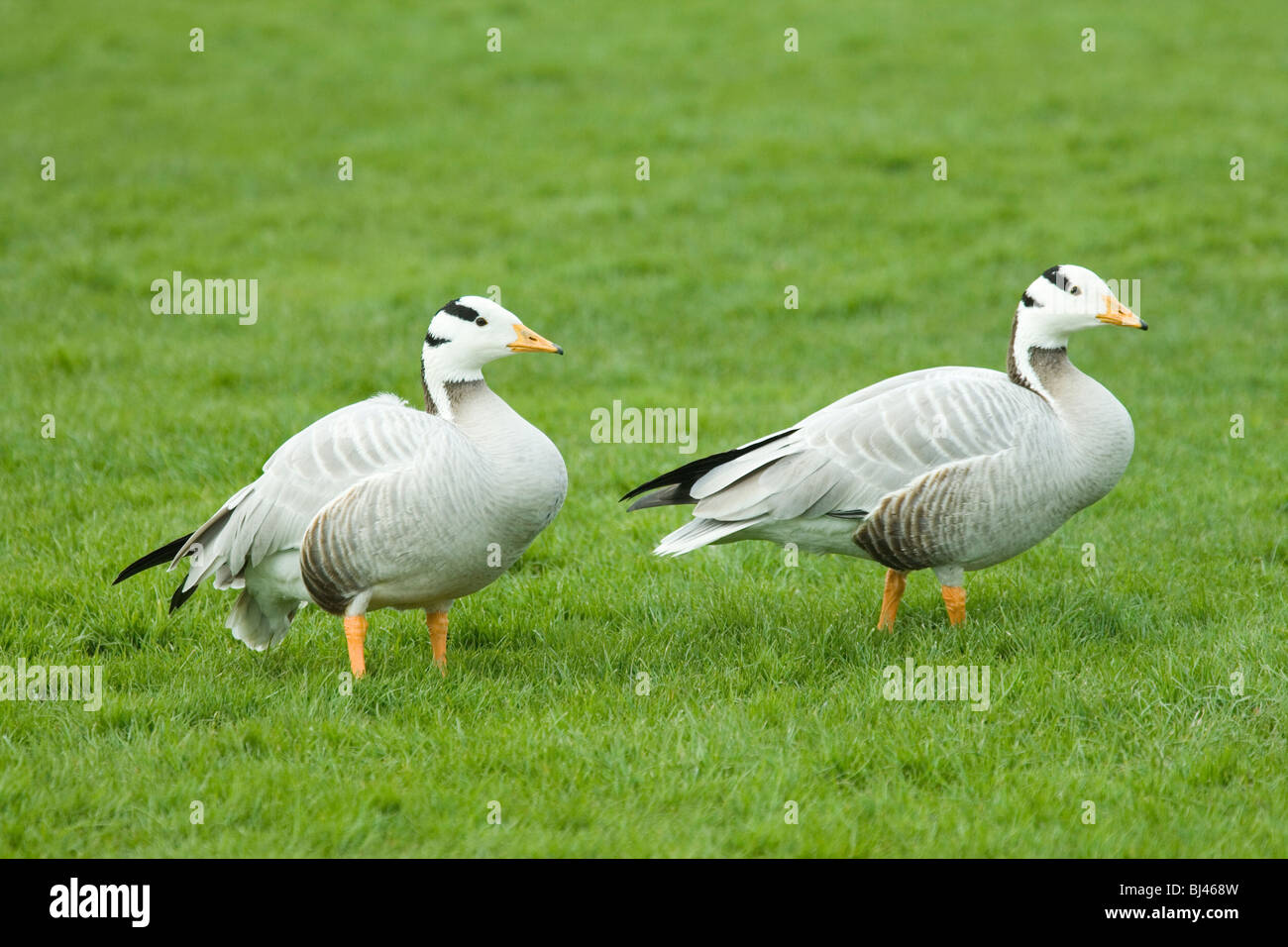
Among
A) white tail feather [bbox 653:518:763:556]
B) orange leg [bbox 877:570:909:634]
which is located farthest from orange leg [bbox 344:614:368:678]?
orange leg [bbox 877:570:909:634]

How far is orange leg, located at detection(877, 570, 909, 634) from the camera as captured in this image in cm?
668

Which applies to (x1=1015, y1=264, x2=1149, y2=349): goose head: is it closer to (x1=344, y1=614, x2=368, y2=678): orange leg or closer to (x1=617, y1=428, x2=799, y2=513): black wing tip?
(x1=617, y1=428, x2=799, y2=513): black wing tip

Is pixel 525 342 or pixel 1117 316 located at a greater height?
pixel 1117 316

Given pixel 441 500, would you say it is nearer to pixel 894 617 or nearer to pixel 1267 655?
pixel 894 617

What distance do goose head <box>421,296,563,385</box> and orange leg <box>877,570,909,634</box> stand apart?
2.17 metres

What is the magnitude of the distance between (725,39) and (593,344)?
28.8 feet

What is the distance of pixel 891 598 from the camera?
6.71 m

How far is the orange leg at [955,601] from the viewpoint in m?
6.56

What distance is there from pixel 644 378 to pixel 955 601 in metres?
4.70
